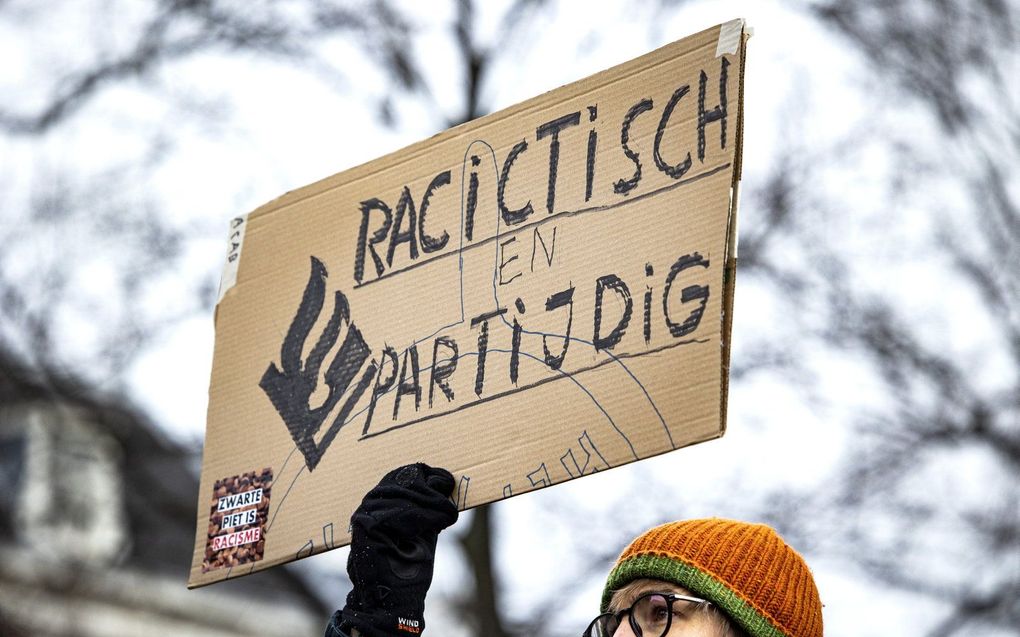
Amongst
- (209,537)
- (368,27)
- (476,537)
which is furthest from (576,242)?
(368,27)

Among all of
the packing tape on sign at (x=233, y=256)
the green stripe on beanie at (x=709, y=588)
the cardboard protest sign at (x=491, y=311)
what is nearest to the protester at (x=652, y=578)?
the green stripe on beanie at (x=709, y=588)

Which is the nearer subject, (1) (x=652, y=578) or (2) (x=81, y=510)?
(1) (x=652, y=578)

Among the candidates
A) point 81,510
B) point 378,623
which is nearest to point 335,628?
point 378,623

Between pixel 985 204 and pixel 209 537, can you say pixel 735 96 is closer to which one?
pixel 209 537

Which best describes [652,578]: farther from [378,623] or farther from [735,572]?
[378,623]

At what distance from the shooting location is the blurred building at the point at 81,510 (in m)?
7.30

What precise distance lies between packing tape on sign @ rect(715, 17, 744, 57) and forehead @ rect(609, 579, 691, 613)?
86 cm

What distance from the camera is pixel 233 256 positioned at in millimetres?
3053

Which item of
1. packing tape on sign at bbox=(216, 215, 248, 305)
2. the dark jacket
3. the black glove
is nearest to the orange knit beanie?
the black glove

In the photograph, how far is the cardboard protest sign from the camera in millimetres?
2406

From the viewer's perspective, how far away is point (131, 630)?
554 inches

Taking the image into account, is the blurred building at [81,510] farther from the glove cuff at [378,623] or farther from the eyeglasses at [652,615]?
the eyeglasses at [652,615]

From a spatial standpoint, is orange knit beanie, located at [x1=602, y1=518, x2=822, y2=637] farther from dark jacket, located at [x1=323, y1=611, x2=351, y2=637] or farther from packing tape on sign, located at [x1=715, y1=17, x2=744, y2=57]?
packing tape on sign, located at [x1=715, y1=17, x2=744, y2=57]

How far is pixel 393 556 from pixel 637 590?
14.9 inches
